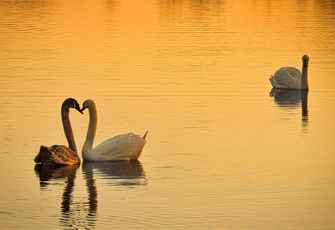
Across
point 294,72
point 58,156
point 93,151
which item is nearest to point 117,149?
point 93,151

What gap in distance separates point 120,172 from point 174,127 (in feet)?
9.89

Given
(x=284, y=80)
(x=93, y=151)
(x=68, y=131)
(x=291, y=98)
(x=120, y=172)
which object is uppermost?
(x=68, y=131)

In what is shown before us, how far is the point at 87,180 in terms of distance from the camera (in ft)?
43.5

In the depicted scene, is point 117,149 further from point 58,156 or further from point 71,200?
point 71,200

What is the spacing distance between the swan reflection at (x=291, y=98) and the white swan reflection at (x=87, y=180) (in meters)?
5.08

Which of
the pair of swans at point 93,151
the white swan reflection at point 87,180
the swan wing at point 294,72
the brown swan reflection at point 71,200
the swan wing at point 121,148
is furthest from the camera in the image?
the swan wing at point 294,72

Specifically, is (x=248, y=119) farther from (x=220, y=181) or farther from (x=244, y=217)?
(x=244, y=217)

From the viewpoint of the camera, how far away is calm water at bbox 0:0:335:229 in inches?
460

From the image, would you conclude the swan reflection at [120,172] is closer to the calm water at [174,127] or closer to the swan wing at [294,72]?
Result: the calm water at [174,127]

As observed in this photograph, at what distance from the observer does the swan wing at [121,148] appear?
14391 mm

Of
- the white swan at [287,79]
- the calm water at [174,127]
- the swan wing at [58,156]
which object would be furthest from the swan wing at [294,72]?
the swan wing at [58,156]

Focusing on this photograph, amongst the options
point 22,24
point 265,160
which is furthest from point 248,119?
point 22,24

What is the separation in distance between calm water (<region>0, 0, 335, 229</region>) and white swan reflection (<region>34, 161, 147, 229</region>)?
0.07 ft

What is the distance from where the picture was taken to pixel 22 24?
125 feet
